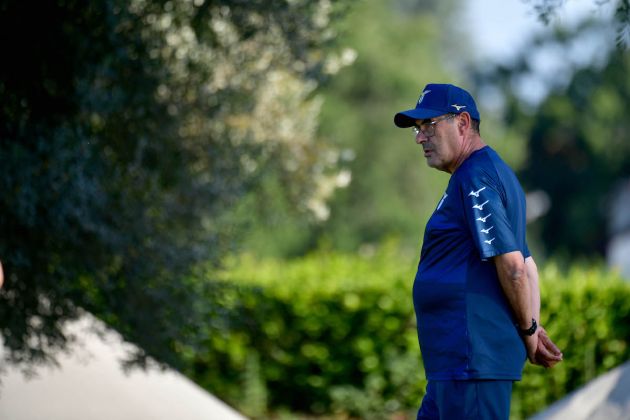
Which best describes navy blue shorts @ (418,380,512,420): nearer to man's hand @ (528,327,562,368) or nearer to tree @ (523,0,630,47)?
man's hand @ (528,327,562,368)

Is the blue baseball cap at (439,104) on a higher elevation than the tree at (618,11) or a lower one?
lower

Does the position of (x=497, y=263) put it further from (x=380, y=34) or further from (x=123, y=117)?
(x=380, y=34)

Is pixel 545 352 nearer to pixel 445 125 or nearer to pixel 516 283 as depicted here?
pixel 516 283

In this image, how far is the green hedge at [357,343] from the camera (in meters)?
10.5

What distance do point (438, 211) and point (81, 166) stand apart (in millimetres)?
3375

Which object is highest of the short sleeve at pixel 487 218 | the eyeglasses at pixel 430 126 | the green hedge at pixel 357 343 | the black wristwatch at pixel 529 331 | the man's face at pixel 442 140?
the green hedge at pixel 357 343

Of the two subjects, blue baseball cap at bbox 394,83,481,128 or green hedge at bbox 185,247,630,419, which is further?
green hedge at bbox 185,247,630,419

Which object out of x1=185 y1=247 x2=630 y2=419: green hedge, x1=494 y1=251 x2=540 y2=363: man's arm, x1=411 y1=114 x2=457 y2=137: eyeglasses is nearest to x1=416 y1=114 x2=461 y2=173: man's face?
x1=411 y1=114 x2=457 y2=137: eyeglasses

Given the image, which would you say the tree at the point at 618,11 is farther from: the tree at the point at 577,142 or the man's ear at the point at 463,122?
the tree at the point at 577,142

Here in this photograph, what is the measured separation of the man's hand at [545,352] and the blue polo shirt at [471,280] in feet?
0.44

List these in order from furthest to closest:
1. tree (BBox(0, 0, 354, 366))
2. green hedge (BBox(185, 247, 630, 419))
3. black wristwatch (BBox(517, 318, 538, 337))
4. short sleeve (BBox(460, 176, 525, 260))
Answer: green hedge (BBox(185, 247, 630, 419)), tree (BBox(0, 0, 354, 366)), black wristwatch (BBox(517, 318, 538, 337)), short sleeve (BBox(460, 176, 525, 260))

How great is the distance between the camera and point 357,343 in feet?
36.9

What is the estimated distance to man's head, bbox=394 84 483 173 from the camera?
3934 millimetres

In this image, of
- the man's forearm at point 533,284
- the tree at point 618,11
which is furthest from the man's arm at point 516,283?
the tree at point 618,11
